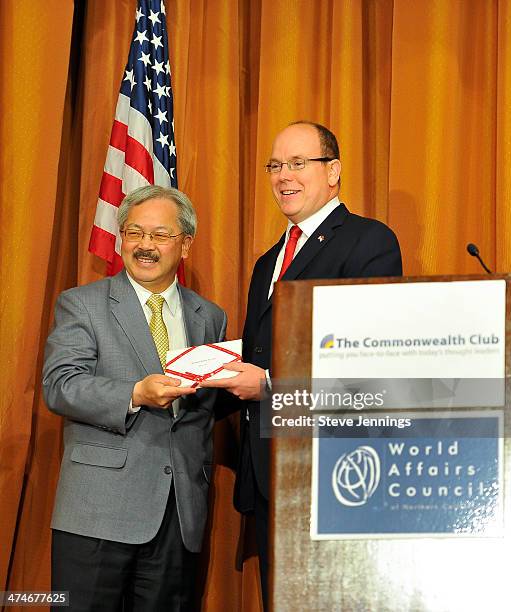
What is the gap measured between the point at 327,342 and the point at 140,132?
205 cm

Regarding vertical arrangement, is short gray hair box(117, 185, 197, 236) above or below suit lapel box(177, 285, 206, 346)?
above

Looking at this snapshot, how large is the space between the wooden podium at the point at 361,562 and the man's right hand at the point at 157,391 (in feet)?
2.62

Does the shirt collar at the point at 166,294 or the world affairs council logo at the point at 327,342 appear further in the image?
the shirt collar at the point at 166,294

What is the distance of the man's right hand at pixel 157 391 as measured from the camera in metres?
2.49

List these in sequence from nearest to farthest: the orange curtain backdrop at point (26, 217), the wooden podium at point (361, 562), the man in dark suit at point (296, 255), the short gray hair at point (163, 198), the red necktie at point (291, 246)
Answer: the wooden podium at point (361, 562) < the man in dark suit at point (296, 255) < the red necktie at point (291, 246) < the short gray hair at point (163, 198) < the orange curtain backdrop at point (26, 217)

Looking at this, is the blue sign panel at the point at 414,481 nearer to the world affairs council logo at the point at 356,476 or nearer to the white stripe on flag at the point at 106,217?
the world affairs council logo at the point at 356,476

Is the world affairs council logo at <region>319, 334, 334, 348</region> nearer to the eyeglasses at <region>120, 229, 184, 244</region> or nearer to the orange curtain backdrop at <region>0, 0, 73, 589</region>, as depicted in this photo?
the eyeglasses at <region>120, 229, 184, 244</region>

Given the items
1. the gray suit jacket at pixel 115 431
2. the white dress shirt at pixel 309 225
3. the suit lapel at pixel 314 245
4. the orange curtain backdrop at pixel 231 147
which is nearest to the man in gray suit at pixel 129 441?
the gray suit jacket at pixel 115 431

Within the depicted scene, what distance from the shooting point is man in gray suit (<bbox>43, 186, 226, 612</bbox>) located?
2666 millimetres

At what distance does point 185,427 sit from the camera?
9.31 ft

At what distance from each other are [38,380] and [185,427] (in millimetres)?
1005

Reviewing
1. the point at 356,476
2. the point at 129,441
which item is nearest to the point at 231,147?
the point at 129,441

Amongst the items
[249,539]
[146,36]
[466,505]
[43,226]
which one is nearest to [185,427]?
[249,539]

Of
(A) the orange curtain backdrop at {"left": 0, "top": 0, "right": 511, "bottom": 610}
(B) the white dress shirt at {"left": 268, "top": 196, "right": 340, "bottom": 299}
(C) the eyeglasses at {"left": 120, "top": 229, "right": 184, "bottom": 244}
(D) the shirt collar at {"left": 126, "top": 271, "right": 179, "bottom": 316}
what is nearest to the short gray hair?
(C) the eyeglasses at {"left": 120, "top": 229, "right": 184, "bottom": 244}
